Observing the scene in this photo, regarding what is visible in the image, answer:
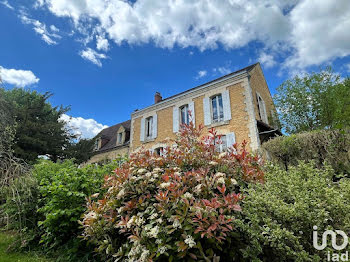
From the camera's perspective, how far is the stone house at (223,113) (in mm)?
8781

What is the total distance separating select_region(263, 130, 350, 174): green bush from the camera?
4.66 meters

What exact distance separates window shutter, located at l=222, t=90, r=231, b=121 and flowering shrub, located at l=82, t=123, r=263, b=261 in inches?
273

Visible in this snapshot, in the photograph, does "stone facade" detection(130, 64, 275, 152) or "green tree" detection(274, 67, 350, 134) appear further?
"green tree" detection(274, 67, 350, 134)

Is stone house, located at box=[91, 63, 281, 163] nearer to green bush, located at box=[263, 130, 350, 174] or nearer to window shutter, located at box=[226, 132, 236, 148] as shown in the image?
window shutter, located at box=[226, 132, 236, 148]

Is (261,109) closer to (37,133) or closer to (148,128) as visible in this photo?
(148,128)

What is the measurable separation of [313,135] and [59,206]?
6.71 meters

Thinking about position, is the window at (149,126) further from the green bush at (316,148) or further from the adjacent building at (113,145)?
the green bush at (316,148)

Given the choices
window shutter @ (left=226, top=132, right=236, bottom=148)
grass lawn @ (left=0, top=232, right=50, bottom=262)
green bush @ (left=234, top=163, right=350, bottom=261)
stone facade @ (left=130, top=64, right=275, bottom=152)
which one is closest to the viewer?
green bush @ (left=234, top=163, right=350, bottom=261)

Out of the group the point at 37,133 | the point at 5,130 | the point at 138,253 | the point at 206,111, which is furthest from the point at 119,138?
the point at 138,253

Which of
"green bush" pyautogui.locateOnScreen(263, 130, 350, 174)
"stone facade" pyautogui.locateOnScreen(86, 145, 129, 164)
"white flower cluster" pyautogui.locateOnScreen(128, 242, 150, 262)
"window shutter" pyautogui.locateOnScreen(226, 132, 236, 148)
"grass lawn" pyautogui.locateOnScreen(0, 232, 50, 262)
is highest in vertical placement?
"stone facade" pyautogui.locateOnScreen(86, 145, 129, 164)

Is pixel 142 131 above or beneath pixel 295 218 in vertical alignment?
above

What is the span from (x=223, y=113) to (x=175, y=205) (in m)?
8.58

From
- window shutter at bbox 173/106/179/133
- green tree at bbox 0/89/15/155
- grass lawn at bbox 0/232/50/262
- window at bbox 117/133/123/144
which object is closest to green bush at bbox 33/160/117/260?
grass lawn at bbox 0/232/50/262

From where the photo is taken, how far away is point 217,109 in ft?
33.1
